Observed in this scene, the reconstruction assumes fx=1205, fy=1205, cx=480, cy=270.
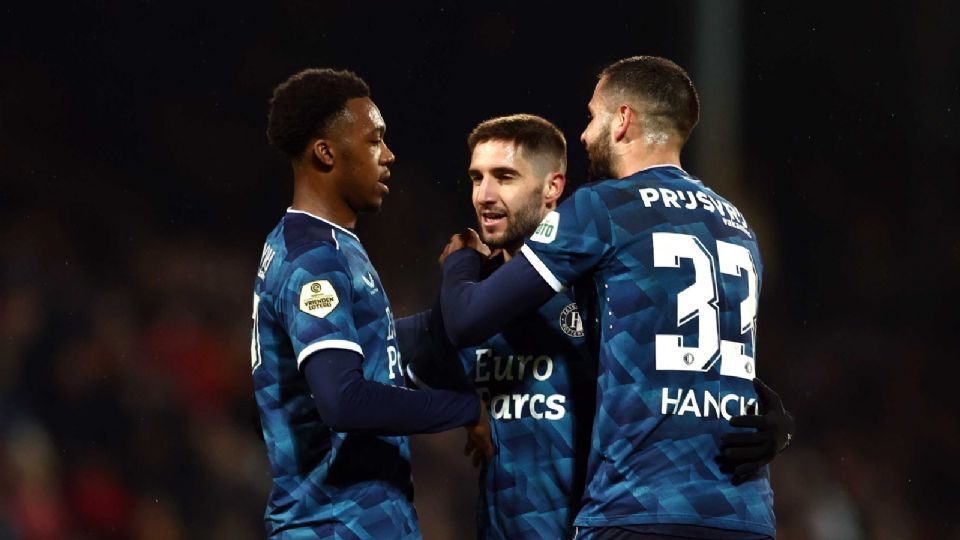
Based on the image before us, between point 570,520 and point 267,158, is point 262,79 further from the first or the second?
point 570,520

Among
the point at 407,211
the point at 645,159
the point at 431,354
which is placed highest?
the point at 407,211

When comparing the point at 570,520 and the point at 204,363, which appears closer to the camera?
the point at 570,520

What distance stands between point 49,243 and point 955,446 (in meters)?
4.40

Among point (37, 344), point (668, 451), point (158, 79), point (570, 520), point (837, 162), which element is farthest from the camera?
point (837, 162)

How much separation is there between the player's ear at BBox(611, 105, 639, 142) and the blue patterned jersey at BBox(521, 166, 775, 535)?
7.0 inches

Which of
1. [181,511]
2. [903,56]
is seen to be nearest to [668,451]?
[181,511]

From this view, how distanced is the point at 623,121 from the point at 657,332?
54 cm

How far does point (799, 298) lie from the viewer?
5.92 metres

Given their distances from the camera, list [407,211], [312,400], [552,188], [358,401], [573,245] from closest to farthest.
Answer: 1. [358,401]
2. [573,245]
3. [312,400]
4. [552,188]
5. [407,211]

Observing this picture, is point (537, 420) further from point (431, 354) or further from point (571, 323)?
point (431, 354)

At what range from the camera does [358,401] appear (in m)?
2.42

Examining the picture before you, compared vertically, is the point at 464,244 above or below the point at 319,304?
above

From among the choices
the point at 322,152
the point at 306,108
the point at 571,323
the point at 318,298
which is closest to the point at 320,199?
the point at 322,152

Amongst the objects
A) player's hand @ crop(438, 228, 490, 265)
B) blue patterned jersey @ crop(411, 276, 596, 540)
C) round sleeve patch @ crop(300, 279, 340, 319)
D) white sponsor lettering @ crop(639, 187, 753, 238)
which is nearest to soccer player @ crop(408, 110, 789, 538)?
blue patterned jersey @ crop(411, 276, 596, 540)
